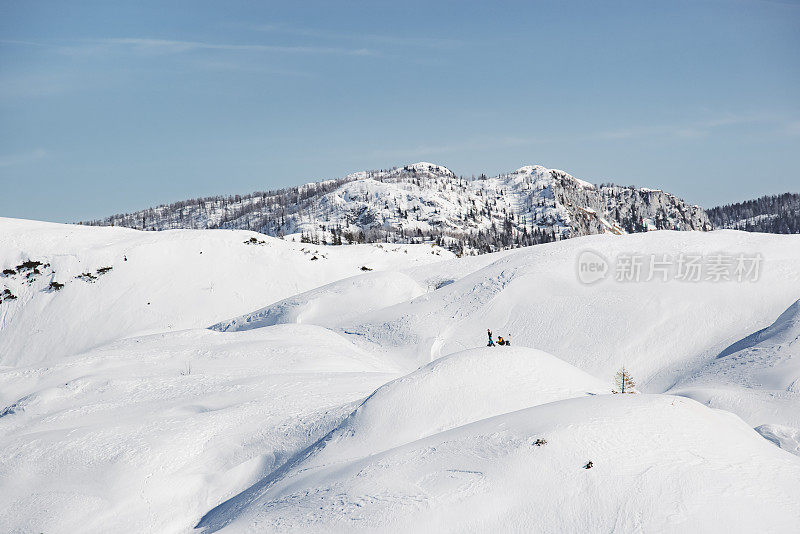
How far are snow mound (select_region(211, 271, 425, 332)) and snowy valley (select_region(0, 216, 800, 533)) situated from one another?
24 cm

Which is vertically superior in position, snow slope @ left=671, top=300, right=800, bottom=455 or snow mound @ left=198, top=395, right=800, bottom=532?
snow mound @ left=198, top=395, right=800, bottom=532

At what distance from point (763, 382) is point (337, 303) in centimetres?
2845

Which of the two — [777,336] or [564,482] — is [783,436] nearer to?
[564,482]

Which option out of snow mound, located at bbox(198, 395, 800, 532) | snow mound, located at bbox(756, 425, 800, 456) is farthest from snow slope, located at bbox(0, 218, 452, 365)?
snow mound, located at bbox(756, 425, 800, 456)

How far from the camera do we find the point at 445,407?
16859 mm

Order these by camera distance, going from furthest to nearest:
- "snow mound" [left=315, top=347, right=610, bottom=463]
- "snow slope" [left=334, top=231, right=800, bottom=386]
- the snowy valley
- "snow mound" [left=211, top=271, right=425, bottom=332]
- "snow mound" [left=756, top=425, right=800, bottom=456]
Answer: "snow mound" [left=211, top=271, right=425, bottom=332] → "snow slope" [left=334, top=231, right=800, bottom=386] → "snow mound" [left=756, top=425, right=800, bottom=456] → "snow mound" [left=315, top=347, right=610, bottom=463] → the snowy valley

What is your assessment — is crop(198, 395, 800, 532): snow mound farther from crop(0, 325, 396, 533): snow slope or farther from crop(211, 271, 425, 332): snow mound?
crop(211, 271, 425, 332): snow mound

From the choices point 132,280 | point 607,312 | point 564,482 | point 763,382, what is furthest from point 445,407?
point 132,280

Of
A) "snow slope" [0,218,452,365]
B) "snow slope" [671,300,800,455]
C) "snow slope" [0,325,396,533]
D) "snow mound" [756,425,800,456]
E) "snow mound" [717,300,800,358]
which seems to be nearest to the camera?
"snow slope" [0,325,396,533]

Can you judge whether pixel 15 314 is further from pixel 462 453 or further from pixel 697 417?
pixel 697 417

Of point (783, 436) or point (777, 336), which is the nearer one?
point (783, 436)

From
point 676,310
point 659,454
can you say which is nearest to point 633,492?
point 659,454

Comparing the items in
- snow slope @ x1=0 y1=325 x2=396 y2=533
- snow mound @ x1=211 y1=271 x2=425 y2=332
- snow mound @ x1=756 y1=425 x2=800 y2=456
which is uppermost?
snow mound @ x1=211 y1=271 x2=425 y2=332

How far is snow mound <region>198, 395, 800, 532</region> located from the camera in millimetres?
10469
